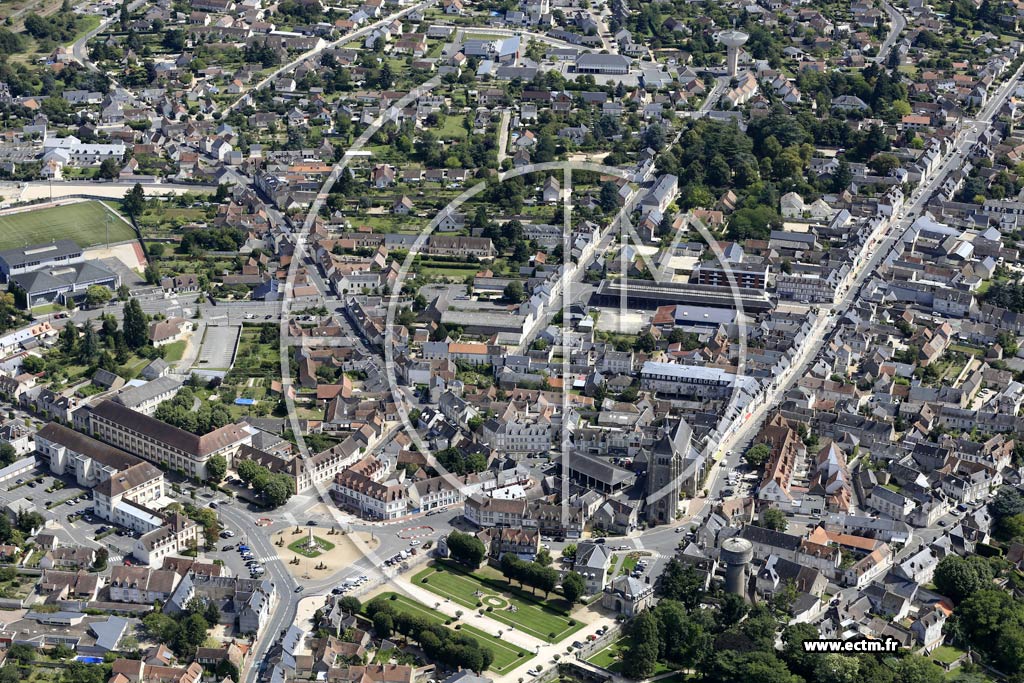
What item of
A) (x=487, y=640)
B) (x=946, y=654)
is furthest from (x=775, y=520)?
(x=487, y=640)

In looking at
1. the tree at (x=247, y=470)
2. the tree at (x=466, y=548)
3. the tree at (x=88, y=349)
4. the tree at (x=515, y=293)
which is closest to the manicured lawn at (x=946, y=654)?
the tree at (x=466, y=548)

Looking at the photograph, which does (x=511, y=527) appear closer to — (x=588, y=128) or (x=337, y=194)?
(x=337, y=194)

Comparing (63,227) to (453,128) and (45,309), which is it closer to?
(45,309)

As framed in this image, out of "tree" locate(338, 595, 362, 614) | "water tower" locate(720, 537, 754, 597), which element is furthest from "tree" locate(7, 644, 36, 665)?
"water tower" locate(720, 537, 754, 597)

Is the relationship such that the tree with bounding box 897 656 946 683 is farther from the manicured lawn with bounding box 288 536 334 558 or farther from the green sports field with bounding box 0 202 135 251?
the green sports field with bounding box 0 202 135 251

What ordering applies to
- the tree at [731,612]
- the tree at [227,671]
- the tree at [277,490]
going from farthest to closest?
1. the tree at [277,490]
2. the tree at [731,612]
3. the tree at [227,671]

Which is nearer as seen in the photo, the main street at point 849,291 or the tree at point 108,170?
the main street at point 849,291

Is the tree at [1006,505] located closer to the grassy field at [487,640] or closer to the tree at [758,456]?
the tree at [758,456]
